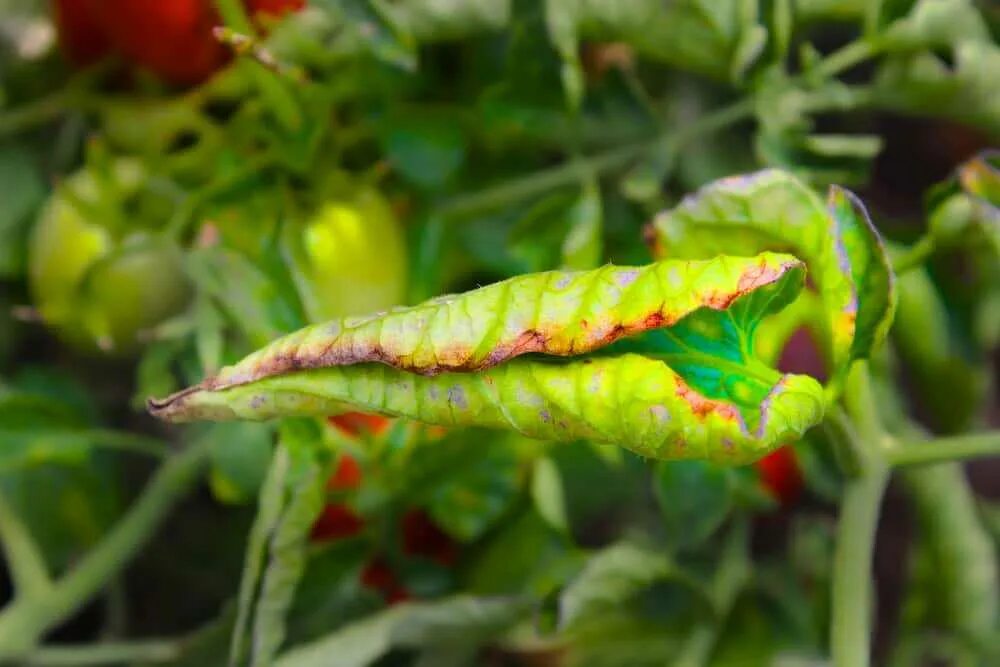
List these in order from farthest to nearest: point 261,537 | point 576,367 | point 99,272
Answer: point 99,272, point 261,537, point 576,367

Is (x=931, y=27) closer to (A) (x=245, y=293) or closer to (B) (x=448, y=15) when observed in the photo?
(B) (x=448, y=15)

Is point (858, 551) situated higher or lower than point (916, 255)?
lower

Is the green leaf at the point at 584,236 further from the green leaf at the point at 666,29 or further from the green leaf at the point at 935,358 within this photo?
the green leaf at the point at 935,358

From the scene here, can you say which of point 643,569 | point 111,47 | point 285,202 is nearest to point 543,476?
point 643,569

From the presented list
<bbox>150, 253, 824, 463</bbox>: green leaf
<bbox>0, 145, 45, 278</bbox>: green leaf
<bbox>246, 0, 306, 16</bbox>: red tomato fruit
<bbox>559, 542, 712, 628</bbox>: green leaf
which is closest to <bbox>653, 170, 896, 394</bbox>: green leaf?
<bbox>150, 253, 824, 463</bbox>: green leaf

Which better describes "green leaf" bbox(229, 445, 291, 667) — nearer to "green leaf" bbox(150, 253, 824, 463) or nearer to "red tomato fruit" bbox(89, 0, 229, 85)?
"green leaf" bbox(150, 253, 824, 463)

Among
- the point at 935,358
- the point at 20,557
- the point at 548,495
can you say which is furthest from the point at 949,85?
the point at 20,557

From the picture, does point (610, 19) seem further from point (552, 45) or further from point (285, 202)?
point (285, 202)
